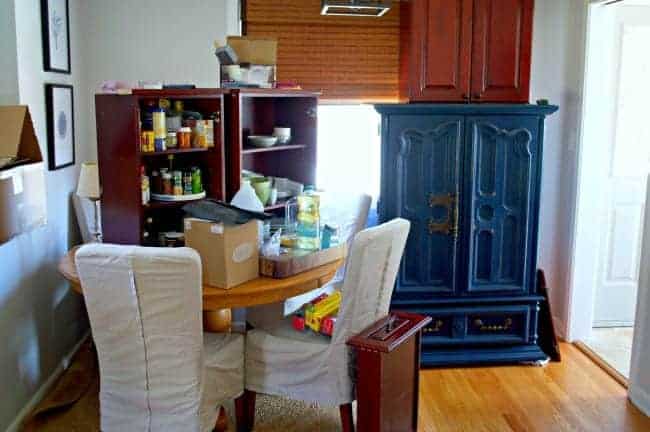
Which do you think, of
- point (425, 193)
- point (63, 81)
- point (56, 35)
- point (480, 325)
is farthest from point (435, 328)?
point (56, 35)

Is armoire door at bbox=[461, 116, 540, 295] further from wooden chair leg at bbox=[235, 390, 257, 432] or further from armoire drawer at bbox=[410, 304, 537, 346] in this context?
wooden chair leg at bbox=[235, 390, 257, 432]

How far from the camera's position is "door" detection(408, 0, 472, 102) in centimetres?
356

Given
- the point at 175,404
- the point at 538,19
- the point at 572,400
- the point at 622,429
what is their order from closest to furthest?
the point at 175,404, the point at 622,429, the point at 572,400, the point at 538,19

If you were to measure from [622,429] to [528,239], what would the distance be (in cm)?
107

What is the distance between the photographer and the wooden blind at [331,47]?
150 inches

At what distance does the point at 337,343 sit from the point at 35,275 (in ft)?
4.90

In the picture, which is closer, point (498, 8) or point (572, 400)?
point (572, 400)

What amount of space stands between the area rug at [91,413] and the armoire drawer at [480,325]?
2.66 feet

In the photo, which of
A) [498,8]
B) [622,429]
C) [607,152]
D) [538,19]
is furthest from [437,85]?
[622,429]

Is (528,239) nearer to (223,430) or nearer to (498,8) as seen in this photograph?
(498,8)

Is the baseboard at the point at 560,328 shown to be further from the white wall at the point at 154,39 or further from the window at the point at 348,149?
the white wall at the point at 154,39

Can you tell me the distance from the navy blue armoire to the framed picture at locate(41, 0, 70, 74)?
162cm

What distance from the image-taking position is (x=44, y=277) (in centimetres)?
326

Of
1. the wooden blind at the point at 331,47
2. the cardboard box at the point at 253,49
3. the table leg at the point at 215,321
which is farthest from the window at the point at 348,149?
the table leg at the point at 215,321
